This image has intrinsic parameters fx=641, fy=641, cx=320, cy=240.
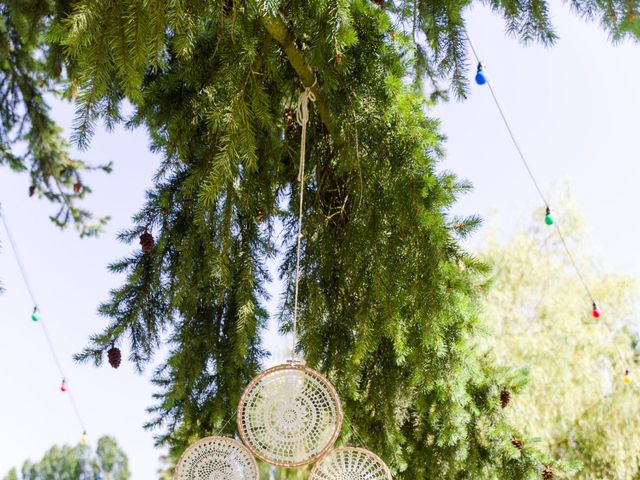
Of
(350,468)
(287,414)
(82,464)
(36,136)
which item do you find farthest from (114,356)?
(82,464)

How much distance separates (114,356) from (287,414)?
1.56 feet

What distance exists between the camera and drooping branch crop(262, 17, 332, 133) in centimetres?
113

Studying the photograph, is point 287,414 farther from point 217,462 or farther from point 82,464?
point 82,464

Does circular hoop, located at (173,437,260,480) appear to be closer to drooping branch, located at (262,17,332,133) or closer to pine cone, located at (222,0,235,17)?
drooping branch, located at (262,17,332,133)

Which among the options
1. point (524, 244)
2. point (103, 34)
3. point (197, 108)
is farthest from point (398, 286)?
point (524, 244)

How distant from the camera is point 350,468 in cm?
120

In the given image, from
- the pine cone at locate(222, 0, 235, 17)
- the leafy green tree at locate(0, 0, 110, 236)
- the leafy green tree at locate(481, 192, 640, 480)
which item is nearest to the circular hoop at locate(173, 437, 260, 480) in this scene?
the pine cone at locate(222, 0, 235, 17)

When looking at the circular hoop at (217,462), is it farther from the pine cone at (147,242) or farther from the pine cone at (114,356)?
the pine cone at (147,242)

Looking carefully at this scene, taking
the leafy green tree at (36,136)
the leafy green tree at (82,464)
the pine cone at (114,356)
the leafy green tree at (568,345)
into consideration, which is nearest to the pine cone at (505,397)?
the pine cone at (114,356)

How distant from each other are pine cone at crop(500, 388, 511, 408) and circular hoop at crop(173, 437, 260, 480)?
69cm

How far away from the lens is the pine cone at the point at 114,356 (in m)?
1.43

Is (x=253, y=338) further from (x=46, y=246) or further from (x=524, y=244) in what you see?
(x=46, y=246)

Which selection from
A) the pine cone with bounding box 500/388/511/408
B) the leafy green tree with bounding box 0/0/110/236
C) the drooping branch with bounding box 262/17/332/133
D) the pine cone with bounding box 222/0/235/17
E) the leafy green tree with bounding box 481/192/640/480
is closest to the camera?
the pine cone with bounding box 222/0/235/17

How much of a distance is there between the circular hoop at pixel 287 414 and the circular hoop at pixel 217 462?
64 mm
